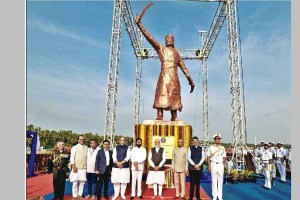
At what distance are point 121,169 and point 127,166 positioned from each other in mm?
130

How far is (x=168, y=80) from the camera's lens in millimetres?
6816

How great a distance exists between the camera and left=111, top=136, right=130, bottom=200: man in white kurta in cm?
527

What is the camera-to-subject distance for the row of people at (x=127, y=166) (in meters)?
5.15

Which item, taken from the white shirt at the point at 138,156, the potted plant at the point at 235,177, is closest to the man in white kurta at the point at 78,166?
the white shirt at the point at 138,156

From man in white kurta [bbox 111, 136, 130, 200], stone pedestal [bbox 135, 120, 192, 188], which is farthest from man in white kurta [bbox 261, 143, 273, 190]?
man in white kurta [bbox 111, 136, 130, 200]

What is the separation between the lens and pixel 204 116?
14.5 meters

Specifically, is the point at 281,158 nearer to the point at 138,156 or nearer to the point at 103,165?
the point at 138,156

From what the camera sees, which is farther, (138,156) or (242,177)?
(242,177)

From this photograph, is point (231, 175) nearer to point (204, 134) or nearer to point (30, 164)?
point (30, 164)

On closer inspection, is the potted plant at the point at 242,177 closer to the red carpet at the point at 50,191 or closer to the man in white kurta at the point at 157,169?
the red carpet at the point at 50,191

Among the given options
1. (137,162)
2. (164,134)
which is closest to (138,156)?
(137,162)

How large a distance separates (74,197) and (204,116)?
395 inches

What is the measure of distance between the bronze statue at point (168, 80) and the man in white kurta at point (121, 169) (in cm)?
154

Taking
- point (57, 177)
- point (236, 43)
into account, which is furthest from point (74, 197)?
point (236, 43)
